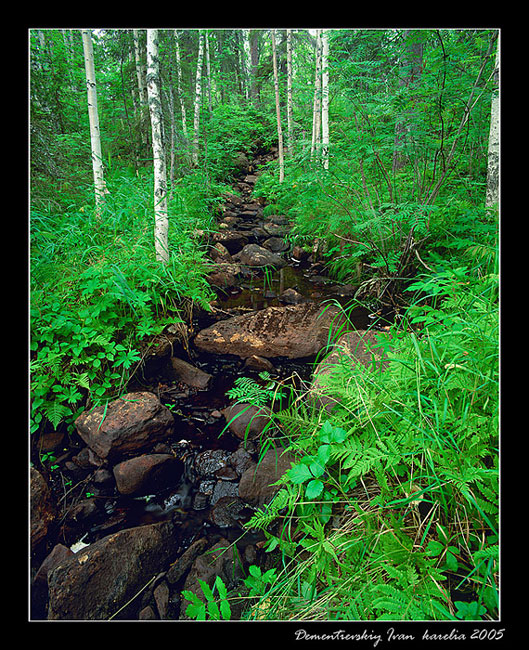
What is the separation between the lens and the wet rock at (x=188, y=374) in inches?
134

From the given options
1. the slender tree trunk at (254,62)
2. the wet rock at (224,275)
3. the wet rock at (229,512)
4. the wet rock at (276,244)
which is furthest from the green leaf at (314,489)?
the slender tree trunk at (254,62)

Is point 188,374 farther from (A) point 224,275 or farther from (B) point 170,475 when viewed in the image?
(A) point 224,275

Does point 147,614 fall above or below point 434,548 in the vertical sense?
below

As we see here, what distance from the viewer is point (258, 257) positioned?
6.16 m

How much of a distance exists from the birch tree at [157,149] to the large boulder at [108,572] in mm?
3059

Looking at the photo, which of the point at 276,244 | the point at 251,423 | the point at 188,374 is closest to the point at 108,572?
the point at 251,423

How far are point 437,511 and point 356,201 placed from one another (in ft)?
15.7

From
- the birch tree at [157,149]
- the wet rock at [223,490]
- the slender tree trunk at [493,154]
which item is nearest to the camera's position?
the wet rock at [223,490]

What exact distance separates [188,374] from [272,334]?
42.8 inches

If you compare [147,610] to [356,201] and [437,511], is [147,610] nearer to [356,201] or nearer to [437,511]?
[437,511]

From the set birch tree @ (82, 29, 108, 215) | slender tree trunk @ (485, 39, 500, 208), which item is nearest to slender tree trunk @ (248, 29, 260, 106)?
birch tree @ (82, 29, 108, 215)

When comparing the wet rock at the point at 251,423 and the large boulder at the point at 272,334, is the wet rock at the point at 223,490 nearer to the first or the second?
the wet rock at the point at 251,423

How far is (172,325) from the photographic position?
146 inches
